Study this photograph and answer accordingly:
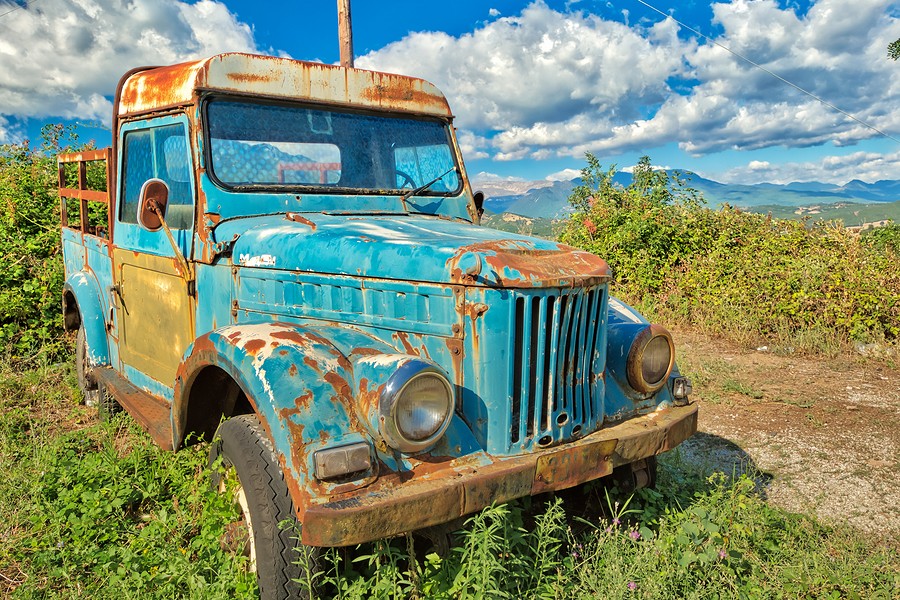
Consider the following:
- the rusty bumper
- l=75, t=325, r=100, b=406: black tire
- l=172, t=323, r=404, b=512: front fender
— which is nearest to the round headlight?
the rusty bumper

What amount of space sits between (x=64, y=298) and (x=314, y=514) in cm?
436

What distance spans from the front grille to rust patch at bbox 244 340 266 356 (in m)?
0.95

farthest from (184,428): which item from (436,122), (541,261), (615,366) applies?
(436,122)

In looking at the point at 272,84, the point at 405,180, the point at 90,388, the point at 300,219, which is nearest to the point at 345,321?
the point at 300,219

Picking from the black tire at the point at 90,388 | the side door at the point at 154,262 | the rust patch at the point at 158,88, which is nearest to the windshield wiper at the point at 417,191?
the side door at the point at 154,262

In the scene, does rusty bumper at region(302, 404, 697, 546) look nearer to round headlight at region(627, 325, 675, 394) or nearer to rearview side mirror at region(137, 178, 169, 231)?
round headlight at region(627, 325, 675, 394)

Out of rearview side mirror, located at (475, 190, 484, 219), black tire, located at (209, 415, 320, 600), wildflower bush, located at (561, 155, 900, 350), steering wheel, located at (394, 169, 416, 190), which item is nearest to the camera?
black tire, located at (209, 415, 320, 600)

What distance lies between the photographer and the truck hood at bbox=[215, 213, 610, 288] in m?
2.55

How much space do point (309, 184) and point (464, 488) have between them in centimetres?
205

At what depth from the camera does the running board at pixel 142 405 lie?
3486 millimetres

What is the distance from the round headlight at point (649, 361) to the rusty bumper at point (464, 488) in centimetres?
28

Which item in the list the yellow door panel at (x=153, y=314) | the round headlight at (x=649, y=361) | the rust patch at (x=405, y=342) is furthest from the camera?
the yellow door panel at (x=153, y=314)

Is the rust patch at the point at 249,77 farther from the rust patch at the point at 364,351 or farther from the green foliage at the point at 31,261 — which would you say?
the green foliage at the point at 31,261

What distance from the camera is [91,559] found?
299 cm
